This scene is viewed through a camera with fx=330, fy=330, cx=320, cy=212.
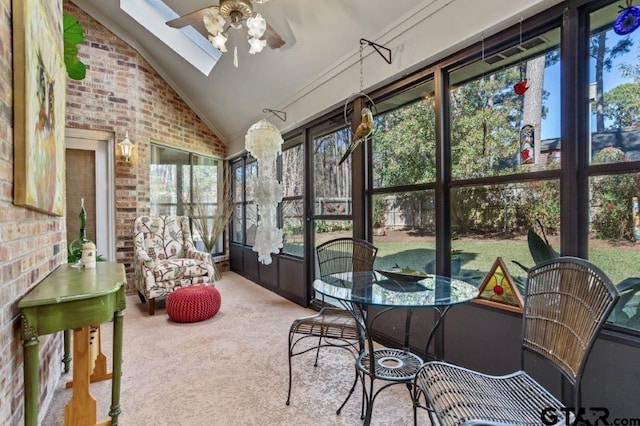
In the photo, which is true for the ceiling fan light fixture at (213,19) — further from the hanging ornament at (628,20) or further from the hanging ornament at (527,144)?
the hanging ornament at (628,20)

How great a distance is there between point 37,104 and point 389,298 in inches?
77.6

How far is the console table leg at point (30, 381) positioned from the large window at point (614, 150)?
263 cm

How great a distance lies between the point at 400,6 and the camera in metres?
2.46

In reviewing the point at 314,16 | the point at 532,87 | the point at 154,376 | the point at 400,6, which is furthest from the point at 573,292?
the point at 314,16

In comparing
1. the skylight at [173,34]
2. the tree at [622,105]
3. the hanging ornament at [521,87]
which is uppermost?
the skylight at [173,34]

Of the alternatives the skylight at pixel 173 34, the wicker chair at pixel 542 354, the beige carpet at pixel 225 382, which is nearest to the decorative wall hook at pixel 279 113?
the skylight at pixel 173 34

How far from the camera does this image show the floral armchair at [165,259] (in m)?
3.87

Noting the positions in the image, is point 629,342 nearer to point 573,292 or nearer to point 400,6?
point 573,292

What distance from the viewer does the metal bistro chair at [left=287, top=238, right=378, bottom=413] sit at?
2.09 meters

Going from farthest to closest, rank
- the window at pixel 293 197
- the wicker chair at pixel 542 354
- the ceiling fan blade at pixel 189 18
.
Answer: the window at pixel 293 197, the ceiling fan blade at pixel 189 18, the wicker chair at pixel 542 354

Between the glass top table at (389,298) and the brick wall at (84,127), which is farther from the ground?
the brick wall at (84,127)

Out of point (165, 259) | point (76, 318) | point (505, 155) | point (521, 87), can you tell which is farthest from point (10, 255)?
point (165, 259)

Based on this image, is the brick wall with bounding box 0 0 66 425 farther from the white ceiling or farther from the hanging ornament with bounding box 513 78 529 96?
the hanging ornament with bounding box 513 78 529 96

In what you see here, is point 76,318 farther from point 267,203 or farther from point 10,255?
point 267,203
